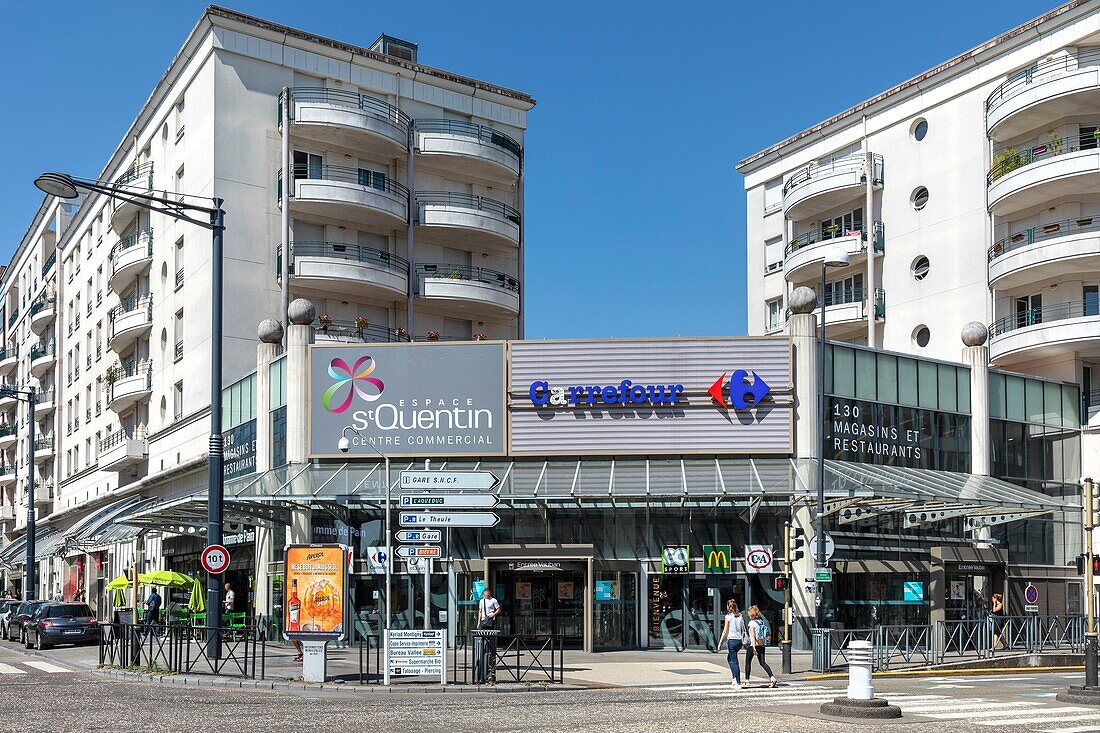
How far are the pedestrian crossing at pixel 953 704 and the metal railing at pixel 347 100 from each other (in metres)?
29.8

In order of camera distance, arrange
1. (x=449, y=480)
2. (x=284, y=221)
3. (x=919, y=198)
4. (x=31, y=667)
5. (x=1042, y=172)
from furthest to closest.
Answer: (x=919, y=198)
(x=284, y=221)
(x=1042, y=172)
(x=31, y=667)
(x=449, y=480)

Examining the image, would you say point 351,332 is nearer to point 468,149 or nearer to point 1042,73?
point 468,149

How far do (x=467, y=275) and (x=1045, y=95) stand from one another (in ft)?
72.1

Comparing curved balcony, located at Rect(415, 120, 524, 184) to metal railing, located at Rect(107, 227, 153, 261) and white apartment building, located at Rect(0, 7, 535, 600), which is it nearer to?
white apartment building, located at Rect(0, 7, 535, 600)

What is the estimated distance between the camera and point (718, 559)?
33.0 metres

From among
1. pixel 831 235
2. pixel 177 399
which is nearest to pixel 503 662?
pixel 177 399

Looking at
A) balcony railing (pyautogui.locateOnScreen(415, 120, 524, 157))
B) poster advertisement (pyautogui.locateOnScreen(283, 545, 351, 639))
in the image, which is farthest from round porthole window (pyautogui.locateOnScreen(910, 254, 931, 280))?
poster advertisement (pyautogui.locateOnScreen(283, 545, 351, 639))

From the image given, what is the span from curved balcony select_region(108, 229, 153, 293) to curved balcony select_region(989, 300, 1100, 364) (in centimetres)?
3254

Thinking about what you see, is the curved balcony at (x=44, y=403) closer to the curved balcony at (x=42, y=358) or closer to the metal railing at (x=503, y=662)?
the curved balcony at (x=42, y=358)

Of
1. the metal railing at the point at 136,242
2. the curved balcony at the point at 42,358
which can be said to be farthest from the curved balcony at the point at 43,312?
the metal railing at the point at 136,242

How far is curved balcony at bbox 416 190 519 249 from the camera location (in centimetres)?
4978

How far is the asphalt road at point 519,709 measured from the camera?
16.2 meters

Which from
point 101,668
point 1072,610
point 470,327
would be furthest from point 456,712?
point 470,327

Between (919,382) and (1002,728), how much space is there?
70.0 feet
